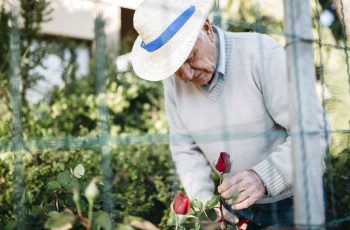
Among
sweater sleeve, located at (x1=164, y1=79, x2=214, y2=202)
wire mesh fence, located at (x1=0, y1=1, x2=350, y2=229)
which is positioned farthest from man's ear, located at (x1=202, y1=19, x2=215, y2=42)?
sweater sleeve, located at (x1=164, y1=79, x2=214, y2=202)

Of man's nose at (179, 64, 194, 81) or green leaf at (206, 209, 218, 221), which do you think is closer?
green leaf at (206, 209, 218, 221)

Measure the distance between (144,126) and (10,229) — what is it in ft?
10.5

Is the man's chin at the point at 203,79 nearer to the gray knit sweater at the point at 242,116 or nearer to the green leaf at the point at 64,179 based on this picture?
the gray knit sweater at the point at 242,116

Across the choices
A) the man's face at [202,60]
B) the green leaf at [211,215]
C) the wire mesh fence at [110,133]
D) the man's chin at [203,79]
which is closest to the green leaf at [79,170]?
the wire mesh fence at [110,133]

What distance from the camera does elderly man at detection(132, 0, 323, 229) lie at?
6.01ft

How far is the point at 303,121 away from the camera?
118 centimetres

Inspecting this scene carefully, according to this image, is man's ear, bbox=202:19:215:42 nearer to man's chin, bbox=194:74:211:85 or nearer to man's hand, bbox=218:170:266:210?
man's chin, bbox=194:74:211:85

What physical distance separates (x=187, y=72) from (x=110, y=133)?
2130 mm

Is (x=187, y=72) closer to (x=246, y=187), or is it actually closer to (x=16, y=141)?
(x=246, y=187)

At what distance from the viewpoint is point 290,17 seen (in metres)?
1.22

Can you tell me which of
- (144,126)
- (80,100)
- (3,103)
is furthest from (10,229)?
(144,126)

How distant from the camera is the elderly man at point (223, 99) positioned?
183 centimetres

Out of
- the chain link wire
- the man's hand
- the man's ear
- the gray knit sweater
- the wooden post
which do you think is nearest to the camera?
the wooden post

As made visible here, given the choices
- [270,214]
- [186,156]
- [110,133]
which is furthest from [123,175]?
[270,214]
